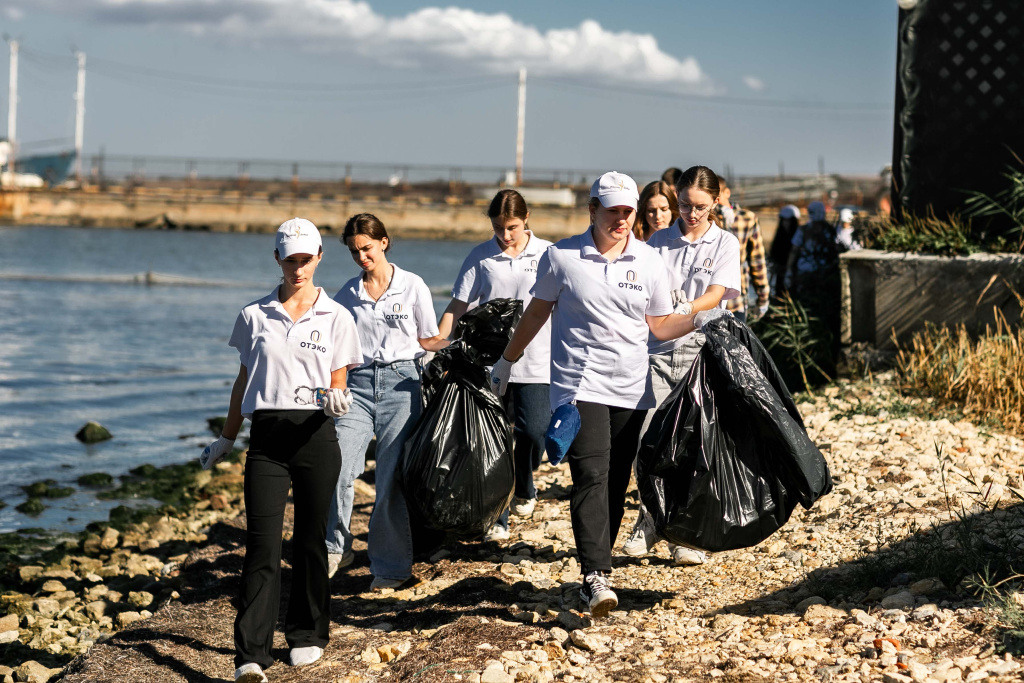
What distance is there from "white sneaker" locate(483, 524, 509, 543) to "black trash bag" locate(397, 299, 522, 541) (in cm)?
99

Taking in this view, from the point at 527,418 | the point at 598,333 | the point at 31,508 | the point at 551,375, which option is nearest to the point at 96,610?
the point at 527,418

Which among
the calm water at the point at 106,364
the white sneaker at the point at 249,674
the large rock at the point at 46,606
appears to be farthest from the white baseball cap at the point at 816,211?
the white sneaker at the point at 249,674

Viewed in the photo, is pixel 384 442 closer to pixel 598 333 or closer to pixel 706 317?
pixel 598 333

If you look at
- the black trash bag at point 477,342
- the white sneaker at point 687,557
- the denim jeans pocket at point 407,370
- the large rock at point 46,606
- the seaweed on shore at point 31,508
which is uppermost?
the black trash bag at point 477,342

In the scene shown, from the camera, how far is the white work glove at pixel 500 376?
4957mm

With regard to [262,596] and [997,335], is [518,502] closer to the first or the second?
[262,596]

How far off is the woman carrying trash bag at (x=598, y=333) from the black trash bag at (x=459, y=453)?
533mm

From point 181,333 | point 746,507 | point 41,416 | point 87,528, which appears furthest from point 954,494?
point 181,333

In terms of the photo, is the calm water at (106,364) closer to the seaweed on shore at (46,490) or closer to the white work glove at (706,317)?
the seaweed on shore at (46,490)

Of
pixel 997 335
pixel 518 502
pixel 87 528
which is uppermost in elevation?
pixel 997 335

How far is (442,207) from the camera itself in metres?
56.8

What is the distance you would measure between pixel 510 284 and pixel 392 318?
731 mm

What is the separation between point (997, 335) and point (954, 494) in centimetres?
244

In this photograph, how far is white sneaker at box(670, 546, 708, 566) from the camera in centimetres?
523
